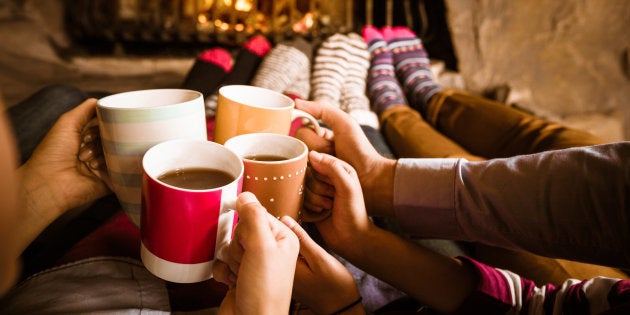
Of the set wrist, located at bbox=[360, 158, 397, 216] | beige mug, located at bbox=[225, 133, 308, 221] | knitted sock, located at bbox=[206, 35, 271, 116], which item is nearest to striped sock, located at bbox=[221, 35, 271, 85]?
knitted sock, located at bbox=[206, 35, 271, 116]

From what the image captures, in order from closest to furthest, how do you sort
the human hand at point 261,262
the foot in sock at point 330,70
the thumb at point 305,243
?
1. the human hand at point 261,262
2. the thumb at point 305,243
3. the foot in sock at point 330,70

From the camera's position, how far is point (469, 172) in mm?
691

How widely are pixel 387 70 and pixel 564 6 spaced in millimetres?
1142

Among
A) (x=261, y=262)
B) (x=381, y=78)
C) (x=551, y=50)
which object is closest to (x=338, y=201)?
(x=261, y=262)

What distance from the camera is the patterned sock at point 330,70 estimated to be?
Answer: 1.49 meters

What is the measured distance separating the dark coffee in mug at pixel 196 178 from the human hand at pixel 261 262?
0.07 meters

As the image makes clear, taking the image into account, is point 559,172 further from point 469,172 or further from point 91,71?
point 91,71

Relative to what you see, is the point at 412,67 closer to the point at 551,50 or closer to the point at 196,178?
the point at 551,50

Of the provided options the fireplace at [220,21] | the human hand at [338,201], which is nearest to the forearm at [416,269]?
the human hand at [338,201]

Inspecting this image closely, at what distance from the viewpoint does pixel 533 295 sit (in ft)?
2.09

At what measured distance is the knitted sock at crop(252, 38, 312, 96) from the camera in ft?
4.74

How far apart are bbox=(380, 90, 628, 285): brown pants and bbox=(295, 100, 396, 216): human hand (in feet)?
0.94

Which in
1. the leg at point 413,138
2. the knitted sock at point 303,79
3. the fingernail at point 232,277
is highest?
the knitted sock at point 303,79

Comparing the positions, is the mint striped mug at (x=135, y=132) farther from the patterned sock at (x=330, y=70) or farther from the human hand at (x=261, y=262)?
Answer: the patterned sock at (x=330, y=70)
